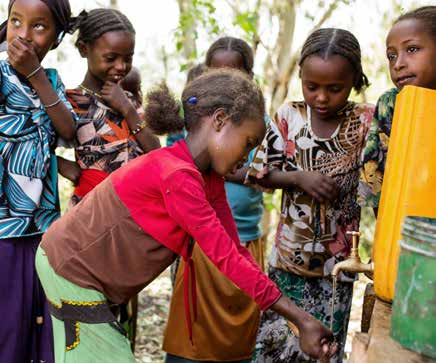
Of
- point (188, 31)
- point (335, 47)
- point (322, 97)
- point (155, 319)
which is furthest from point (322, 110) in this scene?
point (188, 31)

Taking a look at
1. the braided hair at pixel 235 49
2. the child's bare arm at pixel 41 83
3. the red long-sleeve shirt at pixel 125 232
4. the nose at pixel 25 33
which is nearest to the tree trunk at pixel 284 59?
the braided hair at pixel 235 49

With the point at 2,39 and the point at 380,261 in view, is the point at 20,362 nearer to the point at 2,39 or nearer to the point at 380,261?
the point at 2,39

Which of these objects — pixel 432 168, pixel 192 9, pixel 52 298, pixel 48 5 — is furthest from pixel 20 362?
pixel 192 9

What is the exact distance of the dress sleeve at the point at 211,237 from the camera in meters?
1.85

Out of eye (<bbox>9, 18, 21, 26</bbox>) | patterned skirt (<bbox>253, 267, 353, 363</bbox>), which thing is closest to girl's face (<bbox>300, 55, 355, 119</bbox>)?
patterned skirt (<bbox>253, 267, 353, 363</bbox>)

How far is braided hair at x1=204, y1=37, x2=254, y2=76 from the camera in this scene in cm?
357

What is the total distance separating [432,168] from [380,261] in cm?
28

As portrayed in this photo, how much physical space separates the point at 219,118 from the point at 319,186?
687 millimetres

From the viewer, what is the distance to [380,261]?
168 centimetres

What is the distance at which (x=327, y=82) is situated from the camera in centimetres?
257

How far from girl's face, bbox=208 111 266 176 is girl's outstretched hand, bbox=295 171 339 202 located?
1.88 feet

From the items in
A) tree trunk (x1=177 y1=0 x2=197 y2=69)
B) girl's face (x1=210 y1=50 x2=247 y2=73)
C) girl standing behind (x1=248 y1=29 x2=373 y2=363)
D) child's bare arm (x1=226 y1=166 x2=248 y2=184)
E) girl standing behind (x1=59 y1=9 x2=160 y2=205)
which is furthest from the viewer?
tree trunk (x1=177 y1=0 x2=197 y2=69)

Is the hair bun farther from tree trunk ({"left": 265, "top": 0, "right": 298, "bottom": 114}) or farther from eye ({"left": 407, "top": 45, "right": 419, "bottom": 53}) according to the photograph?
tree trunk ({"left": 265, "top": 0, "right": 298, "bottom": 114})

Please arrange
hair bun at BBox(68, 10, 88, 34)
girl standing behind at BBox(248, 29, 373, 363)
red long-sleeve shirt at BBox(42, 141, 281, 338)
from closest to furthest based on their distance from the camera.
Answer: red long-sleeve shirt at BBox(42, 141, 281, 338)
girl standing behind at BBox(248, 29, 373, 363)
hair bun at BBox(68, 10, 88, 34)
